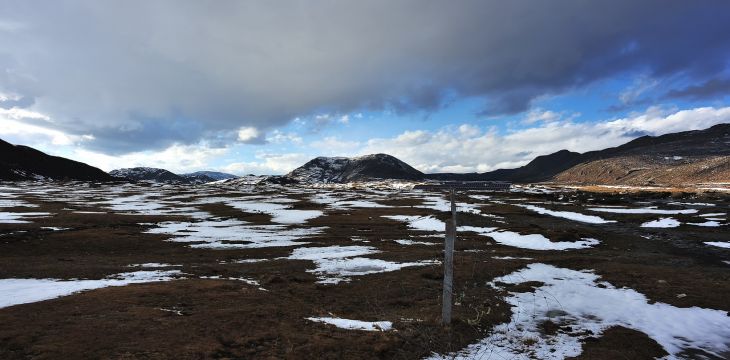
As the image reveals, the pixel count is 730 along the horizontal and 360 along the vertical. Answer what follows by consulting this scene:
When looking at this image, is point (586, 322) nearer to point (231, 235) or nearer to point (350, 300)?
point (350, 300)

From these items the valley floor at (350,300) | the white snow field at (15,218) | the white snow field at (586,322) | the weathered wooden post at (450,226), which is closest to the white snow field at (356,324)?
the valley floor at (350,300)

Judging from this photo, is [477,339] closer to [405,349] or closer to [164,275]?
[405,349]

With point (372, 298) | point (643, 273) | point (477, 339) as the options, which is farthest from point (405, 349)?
point (643, 273)

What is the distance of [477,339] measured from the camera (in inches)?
492

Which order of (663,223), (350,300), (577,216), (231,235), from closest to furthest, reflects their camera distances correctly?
(350,300) → (231,235) → (663,223) → (577,216)

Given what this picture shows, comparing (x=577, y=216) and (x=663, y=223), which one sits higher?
(x=663, y=223)

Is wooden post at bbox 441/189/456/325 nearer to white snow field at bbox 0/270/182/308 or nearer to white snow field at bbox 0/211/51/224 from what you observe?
white snow field at bbox 0/270/182/308

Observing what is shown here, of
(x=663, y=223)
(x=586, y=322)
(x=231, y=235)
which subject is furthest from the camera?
(x=663, y=223)

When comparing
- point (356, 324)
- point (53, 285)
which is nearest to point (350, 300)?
point (356, 324)

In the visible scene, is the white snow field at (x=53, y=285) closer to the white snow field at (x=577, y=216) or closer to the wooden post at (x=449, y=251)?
the wooden post at (x=449, y=251)

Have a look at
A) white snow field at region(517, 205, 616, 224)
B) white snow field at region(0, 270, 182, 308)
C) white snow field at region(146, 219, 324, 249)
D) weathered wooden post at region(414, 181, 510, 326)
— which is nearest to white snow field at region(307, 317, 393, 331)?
weathered wooden post at region(414, 181, 510, 326)

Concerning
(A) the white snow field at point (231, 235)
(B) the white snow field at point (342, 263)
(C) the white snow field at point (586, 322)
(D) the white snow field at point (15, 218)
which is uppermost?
(D) the white snow field at point (15, 218)

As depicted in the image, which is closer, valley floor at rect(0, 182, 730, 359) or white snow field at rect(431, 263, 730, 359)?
valley floor at rect(0, 182, 730, 359)

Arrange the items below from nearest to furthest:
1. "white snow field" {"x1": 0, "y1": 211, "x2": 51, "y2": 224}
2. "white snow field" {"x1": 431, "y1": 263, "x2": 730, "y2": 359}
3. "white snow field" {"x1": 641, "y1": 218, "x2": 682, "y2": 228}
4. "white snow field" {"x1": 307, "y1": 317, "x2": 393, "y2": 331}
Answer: "white snow field" {"x1": 431, "y1": 263, "x2": 730, "y2": 359}, "white snow field" {"x1": 307, "y1": 317, "x2": 393, "y2": 331}, "white snow field" {"x1": 0, "y1": 211, "x2": 51, "y2": 224}, "white snow field" {"x1": 641, "y1": 218, "x2": 682, "y2": 228}
